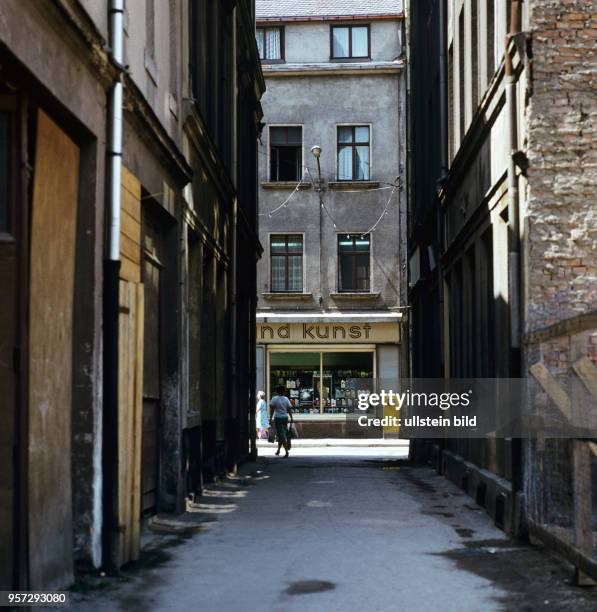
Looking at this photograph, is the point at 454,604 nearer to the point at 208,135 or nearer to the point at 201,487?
the point at 201,487

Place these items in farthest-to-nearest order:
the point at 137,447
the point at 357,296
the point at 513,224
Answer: the point at 357,296, the point at 513,224, the point at 137,447

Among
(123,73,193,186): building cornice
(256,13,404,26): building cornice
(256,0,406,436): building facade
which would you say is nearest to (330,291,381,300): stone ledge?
(256,0,406,436): building facade

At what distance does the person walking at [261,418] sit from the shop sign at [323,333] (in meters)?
1.89

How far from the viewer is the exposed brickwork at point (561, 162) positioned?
12.0 meters

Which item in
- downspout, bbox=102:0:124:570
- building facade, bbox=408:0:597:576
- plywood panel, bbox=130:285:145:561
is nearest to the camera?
downspout, bbox=102:0:124:570

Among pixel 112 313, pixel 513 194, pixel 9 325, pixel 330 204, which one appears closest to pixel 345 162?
pixel 330 204

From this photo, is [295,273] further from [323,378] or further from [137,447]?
[137,447]

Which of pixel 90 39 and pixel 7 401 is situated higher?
pixel 90 39

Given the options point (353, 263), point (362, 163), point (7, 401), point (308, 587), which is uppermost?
point (362, 163)

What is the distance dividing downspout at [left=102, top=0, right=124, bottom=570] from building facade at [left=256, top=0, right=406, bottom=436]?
27073mm

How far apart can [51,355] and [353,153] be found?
3036 cm

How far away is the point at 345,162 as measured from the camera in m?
38.2

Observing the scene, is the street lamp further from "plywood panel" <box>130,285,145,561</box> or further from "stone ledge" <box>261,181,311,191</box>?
"plywood panel" <box>130,285,145,561</box>

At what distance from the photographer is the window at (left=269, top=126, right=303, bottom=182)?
3812 centimetres
